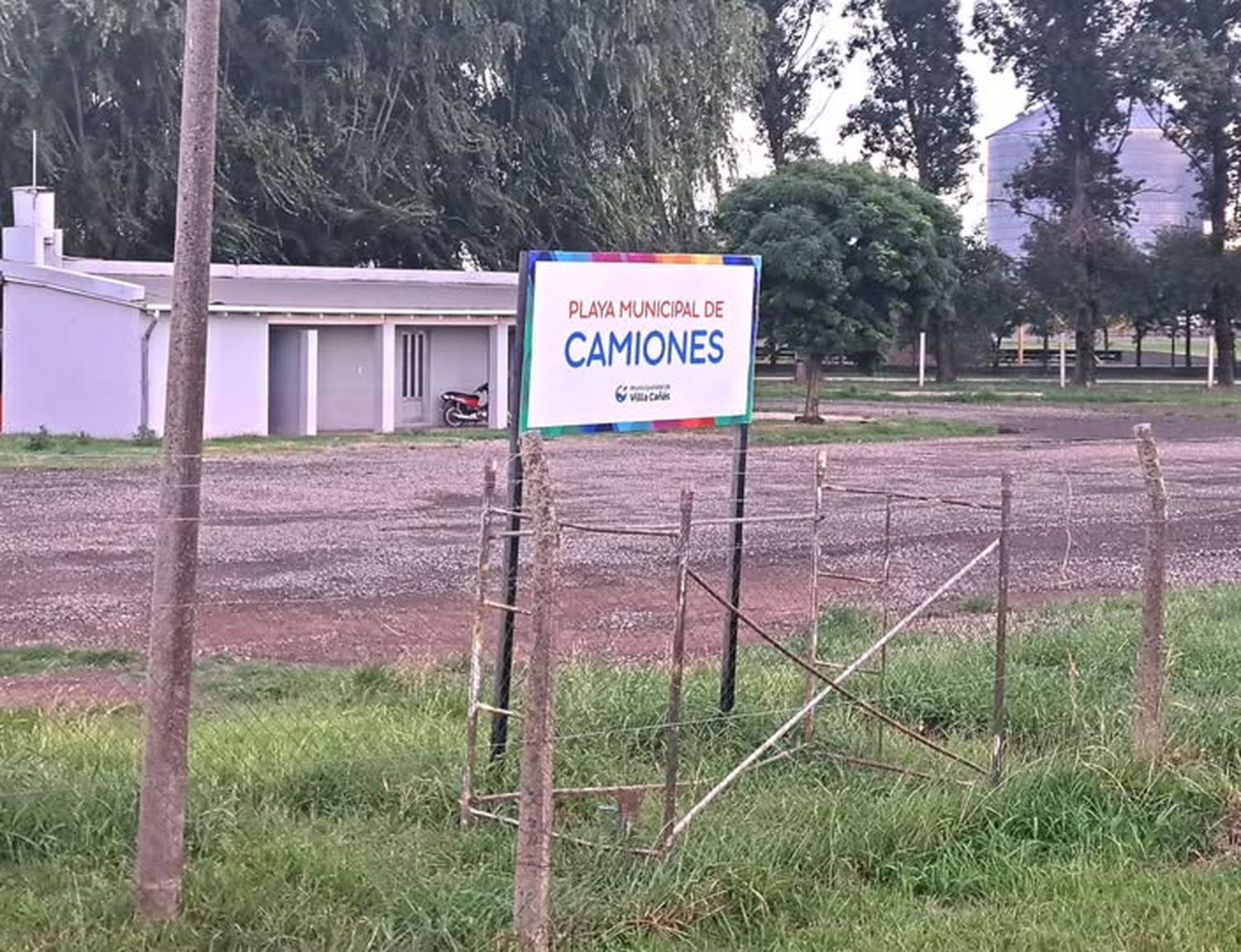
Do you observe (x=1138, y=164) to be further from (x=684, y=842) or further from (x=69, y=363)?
(x=684, y=842)

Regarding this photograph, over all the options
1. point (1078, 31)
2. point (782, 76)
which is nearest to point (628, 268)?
point (1078, 31)

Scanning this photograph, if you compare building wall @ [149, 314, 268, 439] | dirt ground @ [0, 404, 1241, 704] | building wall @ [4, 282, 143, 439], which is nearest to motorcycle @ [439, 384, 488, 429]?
building wall @ [149, 314, 268, 439]

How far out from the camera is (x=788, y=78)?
68.6m

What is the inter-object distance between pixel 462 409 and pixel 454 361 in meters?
1.25

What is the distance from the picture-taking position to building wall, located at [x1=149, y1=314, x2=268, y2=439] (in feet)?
111

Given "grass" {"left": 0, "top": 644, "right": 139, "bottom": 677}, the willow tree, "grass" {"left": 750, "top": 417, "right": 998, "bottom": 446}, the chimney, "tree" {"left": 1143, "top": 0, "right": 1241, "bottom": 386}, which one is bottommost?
"grass" {"left": 0, "top": 644, "right": 139, "bottom": 677}

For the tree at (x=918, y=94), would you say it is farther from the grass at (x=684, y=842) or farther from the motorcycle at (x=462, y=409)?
the grass at (x=684, y=842)

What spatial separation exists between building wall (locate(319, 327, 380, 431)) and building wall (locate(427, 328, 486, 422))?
1.68 metres

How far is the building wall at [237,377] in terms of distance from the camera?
33.8 m

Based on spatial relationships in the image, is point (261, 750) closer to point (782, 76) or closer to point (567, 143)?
point (567, 143)

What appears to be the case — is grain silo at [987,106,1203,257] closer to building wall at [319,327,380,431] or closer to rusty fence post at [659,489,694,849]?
building wall at [319,327,380,431]

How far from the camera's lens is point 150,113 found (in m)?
40.5

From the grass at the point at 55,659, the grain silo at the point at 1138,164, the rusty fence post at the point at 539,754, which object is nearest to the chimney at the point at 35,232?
the grass at the point at 55,659

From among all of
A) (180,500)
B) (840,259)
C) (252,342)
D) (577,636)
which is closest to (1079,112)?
(840,259)
